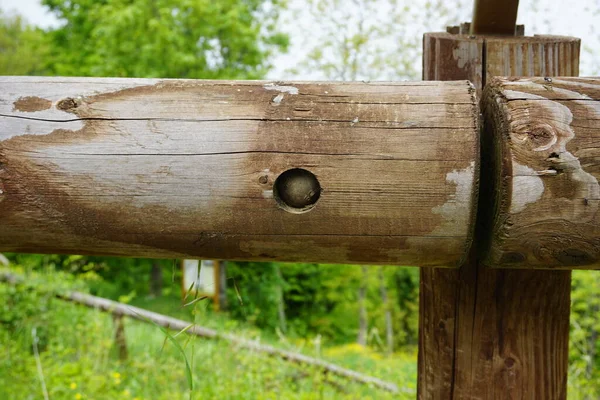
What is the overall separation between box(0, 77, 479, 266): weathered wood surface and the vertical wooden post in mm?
268

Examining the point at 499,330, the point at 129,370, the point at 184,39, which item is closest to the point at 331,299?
the point at 184,39

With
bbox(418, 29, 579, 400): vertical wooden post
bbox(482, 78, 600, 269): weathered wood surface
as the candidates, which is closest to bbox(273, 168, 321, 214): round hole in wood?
bbox(482, 78, 600, 269): weathered wood surface

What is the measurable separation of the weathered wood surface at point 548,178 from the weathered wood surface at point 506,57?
0.35 metres

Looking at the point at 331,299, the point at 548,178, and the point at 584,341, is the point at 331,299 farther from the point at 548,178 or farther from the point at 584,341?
the point at 548,178

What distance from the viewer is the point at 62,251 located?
1204 mm

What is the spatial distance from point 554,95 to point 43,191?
992mm

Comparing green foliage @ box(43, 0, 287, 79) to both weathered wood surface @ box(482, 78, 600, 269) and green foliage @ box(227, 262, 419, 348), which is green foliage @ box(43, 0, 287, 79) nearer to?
green foliage @ box(227, 262, 419, 348)

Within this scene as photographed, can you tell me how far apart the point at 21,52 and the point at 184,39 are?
15.8 metres

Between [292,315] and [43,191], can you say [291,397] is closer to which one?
[43,191]

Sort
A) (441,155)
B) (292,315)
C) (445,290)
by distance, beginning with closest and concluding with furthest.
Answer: (441,155) → (445,290) → (292,315)

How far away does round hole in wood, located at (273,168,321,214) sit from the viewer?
1.07 meters

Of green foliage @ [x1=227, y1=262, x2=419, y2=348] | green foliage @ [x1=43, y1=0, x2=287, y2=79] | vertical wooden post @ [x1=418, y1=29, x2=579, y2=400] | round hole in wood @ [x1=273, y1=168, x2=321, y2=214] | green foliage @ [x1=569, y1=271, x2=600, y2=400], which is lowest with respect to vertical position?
green foliage @ [x1=227, y1=262, x2=419, y2=348]

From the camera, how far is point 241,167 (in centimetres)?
108

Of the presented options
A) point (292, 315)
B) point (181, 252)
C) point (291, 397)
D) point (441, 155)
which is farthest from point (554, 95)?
point (292, 315)
